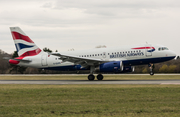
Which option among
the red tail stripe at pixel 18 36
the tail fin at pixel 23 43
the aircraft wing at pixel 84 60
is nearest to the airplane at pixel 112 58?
the aircraft wing at pixel 84 60

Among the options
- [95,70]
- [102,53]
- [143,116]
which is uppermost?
[102,53]

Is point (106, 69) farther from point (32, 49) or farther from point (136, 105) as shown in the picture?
point (136, 105)

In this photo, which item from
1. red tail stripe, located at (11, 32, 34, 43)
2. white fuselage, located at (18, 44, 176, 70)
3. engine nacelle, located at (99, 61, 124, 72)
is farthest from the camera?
red tail stripe, located at (11, 32, 34, 43)

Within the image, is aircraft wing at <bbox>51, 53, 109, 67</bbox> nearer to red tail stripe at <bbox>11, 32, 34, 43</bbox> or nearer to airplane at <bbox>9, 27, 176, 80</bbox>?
airplane at <bbox>9, 27, 176, 80</bbox>

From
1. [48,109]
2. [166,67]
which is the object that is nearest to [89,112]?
[48,109]

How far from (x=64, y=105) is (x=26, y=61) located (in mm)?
30069

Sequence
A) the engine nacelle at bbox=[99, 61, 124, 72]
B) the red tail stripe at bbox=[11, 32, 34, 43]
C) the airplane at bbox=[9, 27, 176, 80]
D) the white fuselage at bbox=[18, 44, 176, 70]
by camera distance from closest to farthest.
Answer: the engine nacelle at bbox=[99, 61, 124, 72], the airplane at bbox=[9, 27, 176, 80], the white fuselage at bbox=[18, 44, 176, 70], the red tail stripe at bbox=[11, 32, 34, 43]

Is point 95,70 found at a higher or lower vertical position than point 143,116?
higher

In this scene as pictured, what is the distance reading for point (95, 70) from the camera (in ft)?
126

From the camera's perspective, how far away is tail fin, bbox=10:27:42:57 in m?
44.2

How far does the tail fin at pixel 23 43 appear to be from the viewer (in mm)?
44250

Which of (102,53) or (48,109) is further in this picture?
(102,53)

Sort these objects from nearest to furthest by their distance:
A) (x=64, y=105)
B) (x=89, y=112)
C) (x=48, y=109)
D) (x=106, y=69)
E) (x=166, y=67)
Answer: (x=89, y=112)
(x=48, y=109)
(x=64, y=105)
(x=106, y=69)
(x=166, y=67)

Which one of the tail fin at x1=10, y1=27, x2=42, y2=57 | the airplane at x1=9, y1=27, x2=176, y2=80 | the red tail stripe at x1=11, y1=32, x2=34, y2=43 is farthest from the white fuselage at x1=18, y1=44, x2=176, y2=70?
the red tail stripe at x1=11, y1=32, x2=34, y2=43
